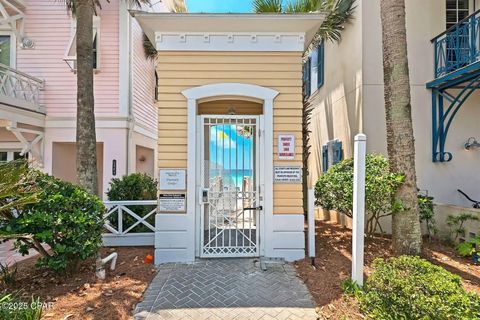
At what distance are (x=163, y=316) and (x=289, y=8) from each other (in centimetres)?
730

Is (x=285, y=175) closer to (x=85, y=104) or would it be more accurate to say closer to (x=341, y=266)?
(x=341, y=266)

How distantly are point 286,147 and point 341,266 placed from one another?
2.26m

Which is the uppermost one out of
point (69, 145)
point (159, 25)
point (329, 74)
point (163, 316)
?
point (329, 74)

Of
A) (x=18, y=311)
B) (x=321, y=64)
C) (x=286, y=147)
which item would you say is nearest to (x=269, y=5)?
(x=321, y=64)

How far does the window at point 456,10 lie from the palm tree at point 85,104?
876 centimetres

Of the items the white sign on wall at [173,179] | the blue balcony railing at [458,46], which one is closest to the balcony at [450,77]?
the blue balcony railing at [458,46]

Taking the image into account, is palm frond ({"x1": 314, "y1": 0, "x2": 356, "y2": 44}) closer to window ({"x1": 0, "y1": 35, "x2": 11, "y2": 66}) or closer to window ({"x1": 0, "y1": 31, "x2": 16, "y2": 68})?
window ({"x1": 0, "y1": 31, "x2": 16, "y2": 68})

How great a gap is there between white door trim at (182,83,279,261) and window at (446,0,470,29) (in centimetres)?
590

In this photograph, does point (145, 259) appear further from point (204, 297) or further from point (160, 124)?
point (160, 124)

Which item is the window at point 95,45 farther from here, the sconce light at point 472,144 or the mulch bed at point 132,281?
the sconce light at point 472,144

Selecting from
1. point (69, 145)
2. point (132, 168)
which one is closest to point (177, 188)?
point (132, 168)

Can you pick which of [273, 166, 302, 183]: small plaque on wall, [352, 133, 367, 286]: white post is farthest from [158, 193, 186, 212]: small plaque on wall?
[352, 133, 367, 286]: white post

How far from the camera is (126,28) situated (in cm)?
904

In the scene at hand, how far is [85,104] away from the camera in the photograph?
576cm
